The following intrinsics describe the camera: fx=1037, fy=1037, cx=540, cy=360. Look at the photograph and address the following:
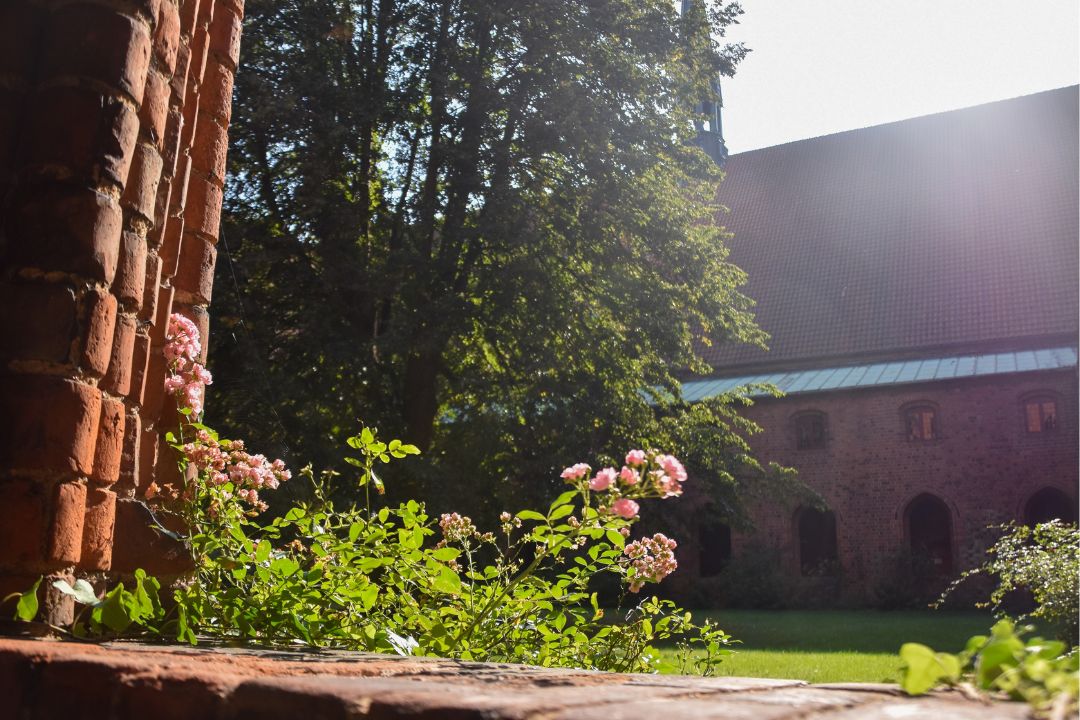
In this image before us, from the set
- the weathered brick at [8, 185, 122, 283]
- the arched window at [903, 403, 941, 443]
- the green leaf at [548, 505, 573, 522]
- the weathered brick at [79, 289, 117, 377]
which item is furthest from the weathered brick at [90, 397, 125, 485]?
the arched window at [903, 403, 941, 443]

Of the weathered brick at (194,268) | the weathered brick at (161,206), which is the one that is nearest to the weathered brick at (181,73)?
the weathered brick at (161,206)

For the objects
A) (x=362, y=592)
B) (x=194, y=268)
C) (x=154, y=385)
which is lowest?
(x=362, y=592)

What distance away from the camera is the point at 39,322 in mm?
2441

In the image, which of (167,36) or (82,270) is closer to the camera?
(82,270)

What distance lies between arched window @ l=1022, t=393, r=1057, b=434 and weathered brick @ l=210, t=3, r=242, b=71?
2264 cm

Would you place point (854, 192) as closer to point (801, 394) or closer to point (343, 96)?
point (801, 394)

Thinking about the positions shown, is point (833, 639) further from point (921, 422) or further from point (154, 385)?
point (154, 385)

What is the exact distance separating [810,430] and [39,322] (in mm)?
24467

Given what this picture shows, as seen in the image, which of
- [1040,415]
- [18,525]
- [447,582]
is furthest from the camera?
[1040,415]

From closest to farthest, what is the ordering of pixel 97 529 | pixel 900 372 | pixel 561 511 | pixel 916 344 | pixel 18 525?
pixel 18 525, pixel 97 529, pixel 561 511, pixel 900 372, pixel 916 344

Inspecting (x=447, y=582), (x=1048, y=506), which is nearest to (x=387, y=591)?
(x=447, y=582)

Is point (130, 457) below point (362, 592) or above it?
above

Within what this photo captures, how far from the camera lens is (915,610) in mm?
22469

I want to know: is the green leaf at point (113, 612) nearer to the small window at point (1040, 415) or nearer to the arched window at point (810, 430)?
the small window at point (1040, 415)
